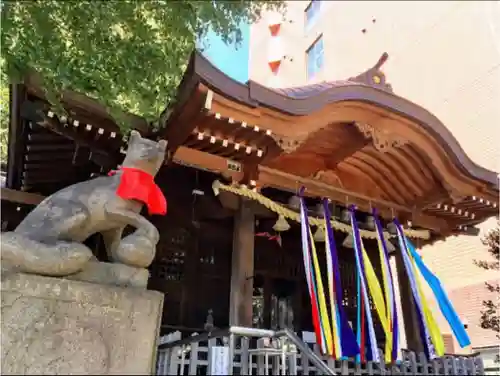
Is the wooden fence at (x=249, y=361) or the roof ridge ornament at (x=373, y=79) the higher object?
the roof ridge ornament at (x=373, y=79)

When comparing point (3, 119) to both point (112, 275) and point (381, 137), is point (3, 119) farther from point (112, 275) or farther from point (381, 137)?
point (381, 137)

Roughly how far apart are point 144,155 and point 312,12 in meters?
19.9

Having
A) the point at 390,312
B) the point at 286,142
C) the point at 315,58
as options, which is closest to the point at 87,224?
the point at 286,142

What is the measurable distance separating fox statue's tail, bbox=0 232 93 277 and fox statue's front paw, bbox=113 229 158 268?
359mm

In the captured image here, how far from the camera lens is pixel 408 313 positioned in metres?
7.75

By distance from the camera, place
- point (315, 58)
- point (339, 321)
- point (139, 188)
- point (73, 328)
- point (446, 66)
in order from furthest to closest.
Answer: point (315, 58) → point (446, 66) → point (339, 321) → point (139, 188) → point (73, 328)

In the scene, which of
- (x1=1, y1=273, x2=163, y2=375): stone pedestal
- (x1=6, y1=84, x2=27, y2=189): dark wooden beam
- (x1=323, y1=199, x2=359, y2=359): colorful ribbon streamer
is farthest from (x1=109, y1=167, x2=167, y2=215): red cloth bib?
(x1=323, y1=199, x2=359, y2=359): colorful ribbon streamer

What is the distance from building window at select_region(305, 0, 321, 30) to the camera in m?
21.4

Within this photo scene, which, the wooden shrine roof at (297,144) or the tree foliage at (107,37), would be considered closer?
the tree foliage at (107,37)

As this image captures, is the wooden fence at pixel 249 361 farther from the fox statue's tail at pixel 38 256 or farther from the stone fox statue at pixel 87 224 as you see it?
the fox statue's tail at pixel 38 256

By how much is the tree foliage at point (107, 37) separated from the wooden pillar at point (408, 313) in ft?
17.1

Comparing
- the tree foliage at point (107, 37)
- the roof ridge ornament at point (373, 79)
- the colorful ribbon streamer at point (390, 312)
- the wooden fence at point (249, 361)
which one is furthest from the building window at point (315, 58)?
the wooden fence at point (249, 361)

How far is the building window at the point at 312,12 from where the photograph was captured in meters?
21.4

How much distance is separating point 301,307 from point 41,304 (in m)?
5.34
